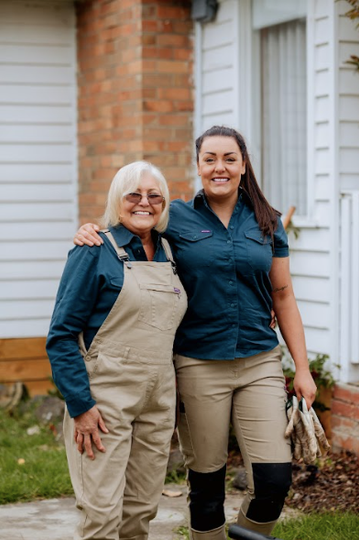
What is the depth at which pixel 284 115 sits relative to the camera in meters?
7.00

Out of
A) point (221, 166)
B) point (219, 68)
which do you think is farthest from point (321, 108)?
point (221, 166)

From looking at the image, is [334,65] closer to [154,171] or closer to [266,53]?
[266,53]

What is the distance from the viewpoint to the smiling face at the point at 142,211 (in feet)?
12.3

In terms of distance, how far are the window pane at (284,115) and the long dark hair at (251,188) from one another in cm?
266

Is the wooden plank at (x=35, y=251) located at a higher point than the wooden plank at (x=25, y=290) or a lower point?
higher

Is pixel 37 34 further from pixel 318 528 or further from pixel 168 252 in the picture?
pixel 318 528

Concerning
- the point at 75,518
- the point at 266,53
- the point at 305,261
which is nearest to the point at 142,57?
the point at 266,53

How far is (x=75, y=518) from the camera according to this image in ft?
17.7

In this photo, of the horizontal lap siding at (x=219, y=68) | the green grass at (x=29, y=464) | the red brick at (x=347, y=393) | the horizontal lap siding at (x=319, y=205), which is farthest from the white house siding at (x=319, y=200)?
the green grass at (x=29, y=464)

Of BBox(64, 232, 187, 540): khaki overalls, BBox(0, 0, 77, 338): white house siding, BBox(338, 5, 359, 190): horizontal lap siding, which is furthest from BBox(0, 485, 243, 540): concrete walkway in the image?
BBox(0, 0, 77, 338): white house siding

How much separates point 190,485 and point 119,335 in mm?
895

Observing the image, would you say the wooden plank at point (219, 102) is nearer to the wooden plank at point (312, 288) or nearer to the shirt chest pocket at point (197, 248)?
the wooden plank at point (312, 288)

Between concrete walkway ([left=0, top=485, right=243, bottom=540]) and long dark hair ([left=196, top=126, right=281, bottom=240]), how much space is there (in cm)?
192

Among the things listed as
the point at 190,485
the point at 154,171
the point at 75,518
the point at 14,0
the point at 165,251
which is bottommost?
the point at 75,518
